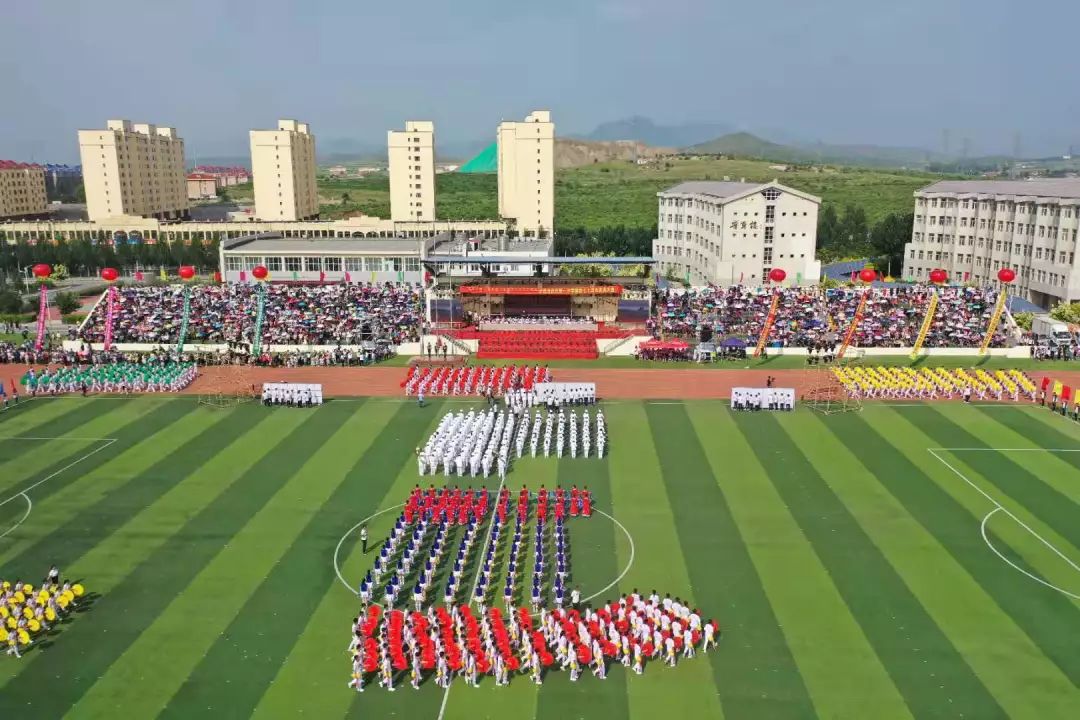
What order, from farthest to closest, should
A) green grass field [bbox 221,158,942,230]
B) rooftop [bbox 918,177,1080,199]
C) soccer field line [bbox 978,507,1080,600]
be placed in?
green grass field [bbox 221,158,942,230], rooftop [bbox 918,177,1080,199], soccer field line [bbox 978,507,1080,600]

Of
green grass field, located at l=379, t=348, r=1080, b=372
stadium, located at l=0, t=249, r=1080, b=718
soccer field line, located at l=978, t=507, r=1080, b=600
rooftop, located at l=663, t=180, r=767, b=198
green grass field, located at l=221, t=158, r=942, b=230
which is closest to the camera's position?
stadium, located at l=0, t=249, r=1080, b=718

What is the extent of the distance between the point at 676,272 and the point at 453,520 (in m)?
64.4

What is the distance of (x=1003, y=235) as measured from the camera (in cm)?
6894

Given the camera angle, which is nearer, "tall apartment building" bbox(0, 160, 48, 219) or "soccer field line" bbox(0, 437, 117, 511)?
"soccer field line" bbox(0, 437, 117, 511)

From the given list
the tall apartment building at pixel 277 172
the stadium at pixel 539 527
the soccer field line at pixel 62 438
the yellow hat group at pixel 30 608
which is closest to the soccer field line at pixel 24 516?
the stadium at pixel 539 527

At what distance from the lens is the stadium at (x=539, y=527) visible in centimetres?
→ 1753

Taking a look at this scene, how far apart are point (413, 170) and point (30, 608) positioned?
315ft

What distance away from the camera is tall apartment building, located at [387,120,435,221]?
109 m

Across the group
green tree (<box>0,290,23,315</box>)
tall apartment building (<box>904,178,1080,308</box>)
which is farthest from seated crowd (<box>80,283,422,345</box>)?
tall apartment building (<box>904,178,1080,308</box>)

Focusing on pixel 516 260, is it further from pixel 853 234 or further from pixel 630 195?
pixel 630 195

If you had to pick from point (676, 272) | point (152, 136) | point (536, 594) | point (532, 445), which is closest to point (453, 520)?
point (536, 594)

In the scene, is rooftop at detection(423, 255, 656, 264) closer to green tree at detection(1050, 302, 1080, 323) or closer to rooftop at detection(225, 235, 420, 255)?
rooftop at detection(225, 235, 420, 255)

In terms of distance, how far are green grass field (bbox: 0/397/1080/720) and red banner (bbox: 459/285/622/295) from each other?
1927cm

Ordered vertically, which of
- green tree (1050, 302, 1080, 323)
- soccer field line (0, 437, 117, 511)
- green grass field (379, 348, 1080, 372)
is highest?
green tree (1050, 302, 1080, 323)
